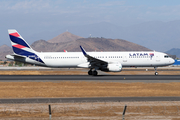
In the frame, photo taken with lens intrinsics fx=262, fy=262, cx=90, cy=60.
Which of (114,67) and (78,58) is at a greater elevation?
(78,58)

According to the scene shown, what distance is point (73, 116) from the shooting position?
1647 centimetres

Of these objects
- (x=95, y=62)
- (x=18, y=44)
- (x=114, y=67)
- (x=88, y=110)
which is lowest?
(x=88, y=110)

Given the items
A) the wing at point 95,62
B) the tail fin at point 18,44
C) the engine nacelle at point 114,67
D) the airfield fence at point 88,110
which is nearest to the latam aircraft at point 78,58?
the tail fin at point 18,44

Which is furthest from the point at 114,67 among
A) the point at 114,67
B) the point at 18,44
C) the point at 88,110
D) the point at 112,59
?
the point at 88,110

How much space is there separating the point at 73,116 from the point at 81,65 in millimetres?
32944

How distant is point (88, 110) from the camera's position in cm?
1828

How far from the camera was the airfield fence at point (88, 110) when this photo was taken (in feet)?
53.7

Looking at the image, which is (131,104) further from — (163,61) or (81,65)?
(163,61)

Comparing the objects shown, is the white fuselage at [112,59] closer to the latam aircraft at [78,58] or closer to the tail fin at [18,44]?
the latam aircraft at [78,58]

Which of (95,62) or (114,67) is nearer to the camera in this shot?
(114,67)

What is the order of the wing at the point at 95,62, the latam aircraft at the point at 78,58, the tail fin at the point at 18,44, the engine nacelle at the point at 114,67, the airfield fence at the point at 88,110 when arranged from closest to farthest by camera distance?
1. the airfield fence at the point at 88,110
2. the engine nacelle at the point at 114,67
3. the wing at the point at 95,62
4. the latam aircraft at the point at 78,58
5. the tail fin at the point at 18,44

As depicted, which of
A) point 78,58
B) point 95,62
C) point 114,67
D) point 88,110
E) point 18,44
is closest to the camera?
point 88,110

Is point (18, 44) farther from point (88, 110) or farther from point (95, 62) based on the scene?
point (88, 110)

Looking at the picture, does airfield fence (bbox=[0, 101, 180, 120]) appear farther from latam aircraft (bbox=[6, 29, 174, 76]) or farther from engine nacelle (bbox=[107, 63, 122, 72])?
latam aircraft (bbox=[6, 29, 174, 76])
